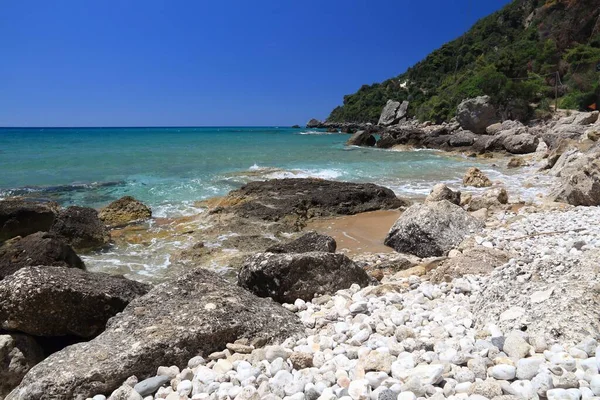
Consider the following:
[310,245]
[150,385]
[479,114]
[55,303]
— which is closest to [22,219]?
[55,303]

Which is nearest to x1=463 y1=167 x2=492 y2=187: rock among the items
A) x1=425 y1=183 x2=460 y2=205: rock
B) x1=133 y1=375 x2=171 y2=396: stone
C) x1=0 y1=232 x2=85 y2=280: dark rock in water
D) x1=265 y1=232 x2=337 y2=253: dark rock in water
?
x1=425 y1=183 x2=460 y2=205: rock

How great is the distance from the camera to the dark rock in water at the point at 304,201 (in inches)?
426

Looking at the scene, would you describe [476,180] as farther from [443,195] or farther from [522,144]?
[522,144]

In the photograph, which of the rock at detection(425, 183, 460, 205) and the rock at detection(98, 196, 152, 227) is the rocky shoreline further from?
the rock at detection(98, 196, 152, 227)

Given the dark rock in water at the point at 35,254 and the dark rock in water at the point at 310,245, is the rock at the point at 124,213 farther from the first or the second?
the dark rock in water at the point at 310,245

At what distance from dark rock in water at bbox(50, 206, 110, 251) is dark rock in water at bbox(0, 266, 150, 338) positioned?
482 centimetres

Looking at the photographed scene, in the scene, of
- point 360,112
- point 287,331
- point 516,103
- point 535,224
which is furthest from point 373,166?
point 360,112

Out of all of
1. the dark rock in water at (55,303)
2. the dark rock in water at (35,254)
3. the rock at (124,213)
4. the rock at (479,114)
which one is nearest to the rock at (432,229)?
the dark rock in water at (55,303)

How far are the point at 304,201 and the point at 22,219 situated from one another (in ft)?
21.9

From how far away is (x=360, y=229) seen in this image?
9.52 meters

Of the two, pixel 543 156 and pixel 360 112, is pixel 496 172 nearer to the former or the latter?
pixel 543 156

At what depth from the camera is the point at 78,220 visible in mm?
9148

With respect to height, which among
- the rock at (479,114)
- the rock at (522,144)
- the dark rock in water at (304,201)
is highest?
the rock at (479,114)

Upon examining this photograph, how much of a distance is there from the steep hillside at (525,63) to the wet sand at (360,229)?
117ft
